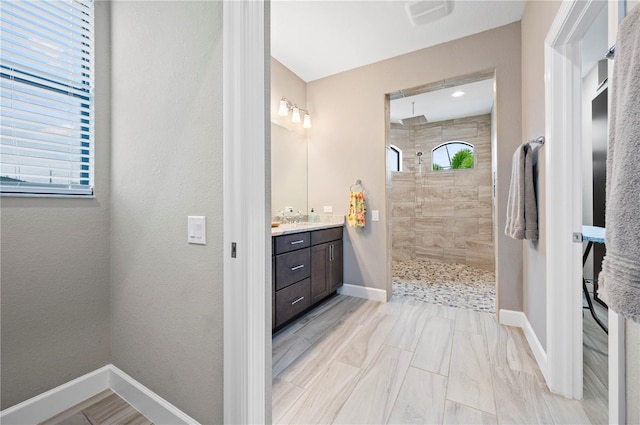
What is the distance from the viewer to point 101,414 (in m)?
1.25

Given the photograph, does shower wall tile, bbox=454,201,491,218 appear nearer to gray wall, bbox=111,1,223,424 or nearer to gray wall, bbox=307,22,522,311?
gray wall, bbox=307,22,522,311

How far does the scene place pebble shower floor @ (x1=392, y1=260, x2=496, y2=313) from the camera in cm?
283

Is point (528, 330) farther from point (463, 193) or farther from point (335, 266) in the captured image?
point (463, 193)

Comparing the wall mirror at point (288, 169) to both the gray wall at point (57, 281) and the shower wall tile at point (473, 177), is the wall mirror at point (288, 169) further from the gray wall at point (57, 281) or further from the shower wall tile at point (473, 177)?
the shower wall tile at point (473, 177)

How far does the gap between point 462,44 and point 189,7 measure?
2.47m

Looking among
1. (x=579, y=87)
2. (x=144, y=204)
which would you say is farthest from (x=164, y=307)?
(x=579, y=87)

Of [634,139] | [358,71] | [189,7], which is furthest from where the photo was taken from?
[358,71]

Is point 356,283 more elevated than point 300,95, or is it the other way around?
point 300,95

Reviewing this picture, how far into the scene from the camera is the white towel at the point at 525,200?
1733 millimetres

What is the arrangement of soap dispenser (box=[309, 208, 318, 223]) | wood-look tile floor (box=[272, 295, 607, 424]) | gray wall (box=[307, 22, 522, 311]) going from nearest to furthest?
wood-look tile floor (box=[272, 295, 607, 424])
gray wall (box=[307, 22, 522, 311])
soap dispenser (box=[309, 208, 318, 223])

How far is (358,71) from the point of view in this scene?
117 inches

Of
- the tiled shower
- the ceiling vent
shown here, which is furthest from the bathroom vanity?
the tiled shower

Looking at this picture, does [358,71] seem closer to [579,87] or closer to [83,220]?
[579,87]

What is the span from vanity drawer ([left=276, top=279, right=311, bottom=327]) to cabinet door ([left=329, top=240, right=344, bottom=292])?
454 mm
